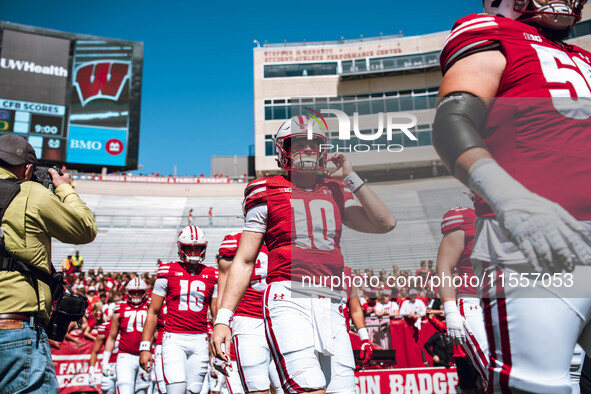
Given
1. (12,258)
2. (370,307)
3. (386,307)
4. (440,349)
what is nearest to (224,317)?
(12,258)

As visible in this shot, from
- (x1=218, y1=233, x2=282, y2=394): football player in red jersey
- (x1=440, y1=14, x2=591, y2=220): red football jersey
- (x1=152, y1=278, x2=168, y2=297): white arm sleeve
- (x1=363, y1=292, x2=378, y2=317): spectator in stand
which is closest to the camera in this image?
(x1=440, y1=14, x2=591, y2=220): red football jersey

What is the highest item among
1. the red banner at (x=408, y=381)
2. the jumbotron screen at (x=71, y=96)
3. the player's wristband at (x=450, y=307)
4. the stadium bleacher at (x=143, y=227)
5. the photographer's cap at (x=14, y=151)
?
the jumbotron screen at (x=71, y=96)

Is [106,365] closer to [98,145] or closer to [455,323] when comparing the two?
[455,323]

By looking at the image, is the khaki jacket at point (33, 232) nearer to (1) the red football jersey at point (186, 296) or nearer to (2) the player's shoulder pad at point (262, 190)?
(2) the player's shoulder pad at point (262, 190)

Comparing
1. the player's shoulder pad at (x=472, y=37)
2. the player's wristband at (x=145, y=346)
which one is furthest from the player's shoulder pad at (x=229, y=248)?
the player's shoulder pad at (x=472, y=37)

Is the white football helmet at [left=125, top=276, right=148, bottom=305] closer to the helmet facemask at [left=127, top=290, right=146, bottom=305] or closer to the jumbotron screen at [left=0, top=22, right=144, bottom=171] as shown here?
the helmet facemask at [left=127, top=290, right=146, bottom=305]

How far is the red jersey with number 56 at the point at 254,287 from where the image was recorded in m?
4.61

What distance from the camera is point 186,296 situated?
6.03 meters

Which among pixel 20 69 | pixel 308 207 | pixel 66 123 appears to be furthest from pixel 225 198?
pixel 308 207

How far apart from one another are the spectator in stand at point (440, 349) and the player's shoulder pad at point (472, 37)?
7892 millimetres

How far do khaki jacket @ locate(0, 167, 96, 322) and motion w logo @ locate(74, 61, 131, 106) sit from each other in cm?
3223

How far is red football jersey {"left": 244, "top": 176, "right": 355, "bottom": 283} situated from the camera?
10.0 ft

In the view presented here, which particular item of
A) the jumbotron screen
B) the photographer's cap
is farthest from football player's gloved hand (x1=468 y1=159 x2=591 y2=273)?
the jumbotron screen

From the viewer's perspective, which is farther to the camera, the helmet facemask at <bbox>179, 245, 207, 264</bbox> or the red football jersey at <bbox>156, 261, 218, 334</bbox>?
the helmet facemask at <bbox>179, 245, 207, 264</bbox>
